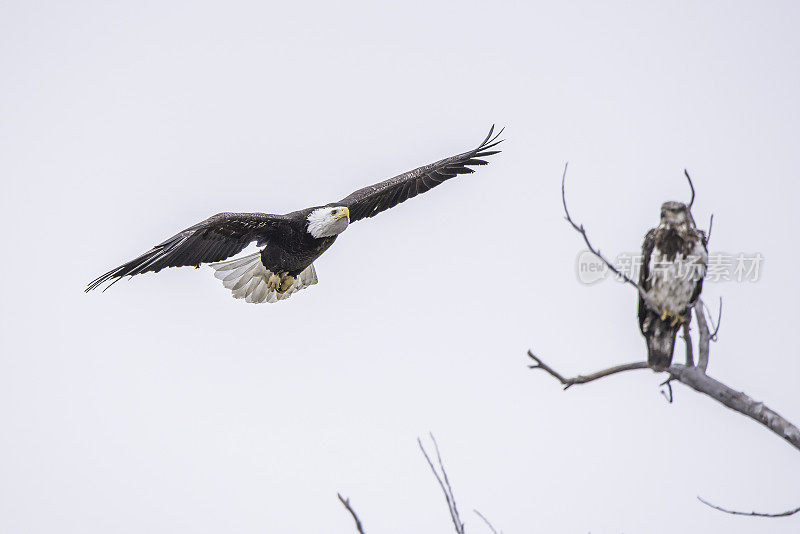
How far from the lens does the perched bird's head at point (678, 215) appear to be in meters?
5.43

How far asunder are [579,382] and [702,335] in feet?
2.63

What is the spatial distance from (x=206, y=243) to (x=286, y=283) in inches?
61.1

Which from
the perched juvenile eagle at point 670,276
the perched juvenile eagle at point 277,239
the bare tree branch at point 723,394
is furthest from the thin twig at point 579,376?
the perched juvenile eagle at point 277,239

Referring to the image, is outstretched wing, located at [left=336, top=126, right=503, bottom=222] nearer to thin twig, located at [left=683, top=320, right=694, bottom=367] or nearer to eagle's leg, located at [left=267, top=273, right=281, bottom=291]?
eagle's leg, located at [left=267, top=273, right=281, bottom=291]

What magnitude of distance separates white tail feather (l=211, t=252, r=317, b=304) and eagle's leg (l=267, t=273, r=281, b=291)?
0.05 meters

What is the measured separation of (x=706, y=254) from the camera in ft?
17.8

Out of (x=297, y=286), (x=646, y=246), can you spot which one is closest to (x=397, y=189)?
(x=297, y=286)

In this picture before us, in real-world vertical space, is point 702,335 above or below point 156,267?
below

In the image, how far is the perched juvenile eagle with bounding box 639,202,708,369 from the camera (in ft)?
17.4

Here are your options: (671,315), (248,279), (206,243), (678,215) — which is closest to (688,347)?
(671,315)

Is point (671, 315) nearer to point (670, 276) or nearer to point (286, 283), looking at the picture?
point (670, 276)

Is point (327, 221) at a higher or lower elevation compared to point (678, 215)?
higher

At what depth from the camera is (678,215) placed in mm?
5438

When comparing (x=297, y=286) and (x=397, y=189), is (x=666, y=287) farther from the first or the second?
(x=297, y=286)
